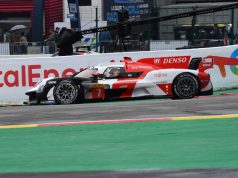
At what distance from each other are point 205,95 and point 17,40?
13.1 metres

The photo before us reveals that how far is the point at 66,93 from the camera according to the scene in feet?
46.6

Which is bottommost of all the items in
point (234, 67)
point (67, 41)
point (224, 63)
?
point (234, 67)

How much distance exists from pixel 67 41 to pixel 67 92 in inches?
165

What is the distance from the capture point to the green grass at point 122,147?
6516 mm

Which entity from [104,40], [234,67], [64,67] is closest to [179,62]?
[234,67]

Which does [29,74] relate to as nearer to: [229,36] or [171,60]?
[171,60]

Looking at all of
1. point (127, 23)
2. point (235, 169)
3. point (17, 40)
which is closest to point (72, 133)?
point (235, 169)

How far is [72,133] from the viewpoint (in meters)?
8.60

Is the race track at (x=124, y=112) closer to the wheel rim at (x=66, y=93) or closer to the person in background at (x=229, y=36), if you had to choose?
the wheel rim at (x=66, y=93)

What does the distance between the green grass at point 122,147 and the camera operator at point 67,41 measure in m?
8.98

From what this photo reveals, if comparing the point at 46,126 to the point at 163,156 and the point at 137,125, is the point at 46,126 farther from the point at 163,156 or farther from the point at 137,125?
the point at 163,156

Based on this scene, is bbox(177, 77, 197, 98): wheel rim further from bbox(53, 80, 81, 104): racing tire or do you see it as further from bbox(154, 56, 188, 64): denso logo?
bbox(53, 80, 81, 104): racing tire

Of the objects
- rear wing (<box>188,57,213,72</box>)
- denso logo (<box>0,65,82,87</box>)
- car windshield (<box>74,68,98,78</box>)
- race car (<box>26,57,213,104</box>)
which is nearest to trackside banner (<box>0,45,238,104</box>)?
denso logo (<box>0,65,82,87</box>)

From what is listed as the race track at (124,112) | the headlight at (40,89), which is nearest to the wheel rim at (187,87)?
the race track at (124,112)
